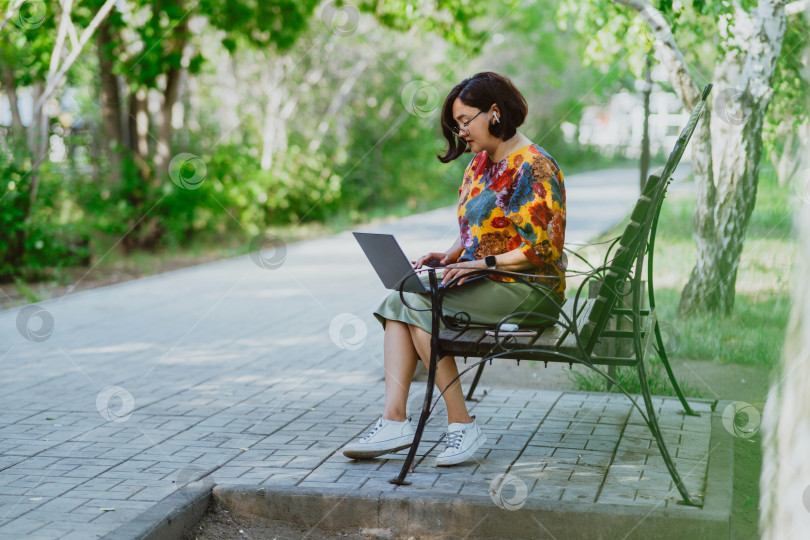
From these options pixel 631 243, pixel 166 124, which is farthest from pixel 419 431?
pixel 166 124

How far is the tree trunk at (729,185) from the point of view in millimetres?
6504

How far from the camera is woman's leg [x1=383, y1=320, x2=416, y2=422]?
4.05 meters

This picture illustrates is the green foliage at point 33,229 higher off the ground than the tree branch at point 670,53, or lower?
lower

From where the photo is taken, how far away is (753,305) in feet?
20.9

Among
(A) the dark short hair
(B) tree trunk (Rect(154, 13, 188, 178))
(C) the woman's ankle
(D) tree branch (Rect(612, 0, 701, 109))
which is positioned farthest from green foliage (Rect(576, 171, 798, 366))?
(B) tree trunk (Rect(154, 13, 188, 178))

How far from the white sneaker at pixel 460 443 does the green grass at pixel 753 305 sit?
4.93 feet

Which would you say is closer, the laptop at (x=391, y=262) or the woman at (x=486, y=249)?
the laptop at (x=391, y=262)

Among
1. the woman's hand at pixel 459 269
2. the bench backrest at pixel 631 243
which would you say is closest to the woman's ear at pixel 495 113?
the woman's hand at pixel 459 269

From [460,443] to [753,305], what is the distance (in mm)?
3226

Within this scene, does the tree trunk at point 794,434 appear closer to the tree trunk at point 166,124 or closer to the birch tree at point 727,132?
the birch tree at point 727,132

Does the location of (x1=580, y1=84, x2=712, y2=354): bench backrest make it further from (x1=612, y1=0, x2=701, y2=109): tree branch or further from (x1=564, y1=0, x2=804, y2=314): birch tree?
(x1=564, y1=0, x2=804, y2=314): birch tree

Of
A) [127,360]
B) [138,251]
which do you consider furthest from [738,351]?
[138,251]

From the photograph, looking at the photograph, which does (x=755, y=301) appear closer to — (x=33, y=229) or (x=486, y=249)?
(x=486, y=249)

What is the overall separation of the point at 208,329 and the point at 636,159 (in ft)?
122
